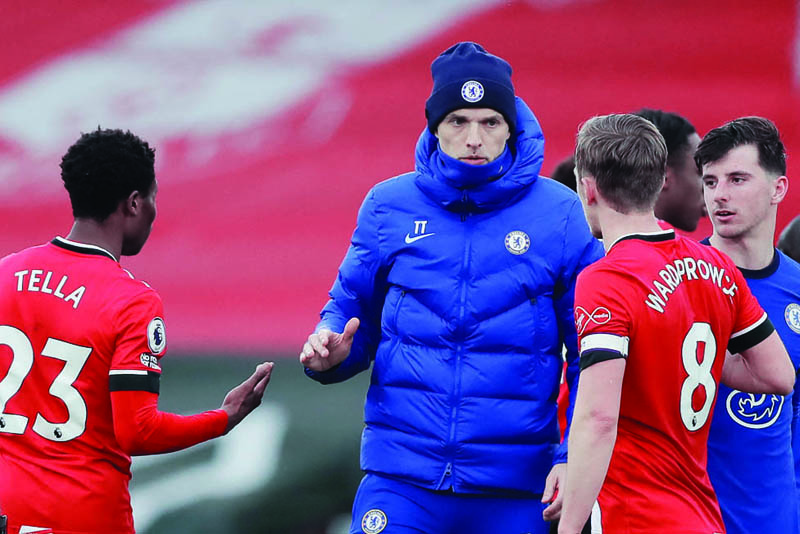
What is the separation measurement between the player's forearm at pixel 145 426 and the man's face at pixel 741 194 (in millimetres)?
1552

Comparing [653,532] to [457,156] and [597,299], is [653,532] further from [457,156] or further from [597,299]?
[457,156]

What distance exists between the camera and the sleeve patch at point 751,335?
2828mm

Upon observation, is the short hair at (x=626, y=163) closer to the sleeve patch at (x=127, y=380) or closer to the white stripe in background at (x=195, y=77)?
the sleeve patch at (x=127, y=380)

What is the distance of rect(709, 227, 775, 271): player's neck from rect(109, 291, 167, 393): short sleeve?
61.6 inches

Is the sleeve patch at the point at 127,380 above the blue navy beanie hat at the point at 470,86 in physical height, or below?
below

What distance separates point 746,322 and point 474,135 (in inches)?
34.5

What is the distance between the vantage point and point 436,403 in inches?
120

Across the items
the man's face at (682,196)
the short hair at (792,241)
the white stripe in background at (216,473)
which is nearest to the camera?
the man's face at (682,196)

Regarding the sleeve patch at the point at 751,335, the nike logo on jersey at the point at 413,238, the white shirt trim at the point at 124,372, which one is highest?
the nike logo on jersey at the point at 413,238

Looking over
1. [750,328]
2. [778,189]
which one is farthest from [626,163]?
[778,189]

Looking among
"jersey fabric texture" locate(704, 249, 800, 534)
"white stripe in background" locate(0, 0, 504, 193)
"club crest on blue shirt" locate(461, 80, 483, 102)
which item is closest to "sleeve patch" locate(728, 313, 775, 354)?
"jersey fabric texture" locate(704, 249, 800, 534)

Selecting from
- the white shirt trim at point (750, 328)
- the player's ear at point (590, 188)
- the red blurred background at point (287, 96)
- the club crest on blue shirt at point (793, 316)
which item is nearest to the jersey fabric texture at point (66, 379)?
the player's ear at point (590, 188)

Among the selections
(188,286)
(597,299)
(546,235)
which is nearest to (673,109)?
(188,286)

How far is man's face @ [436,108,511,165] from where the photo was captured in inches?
124
